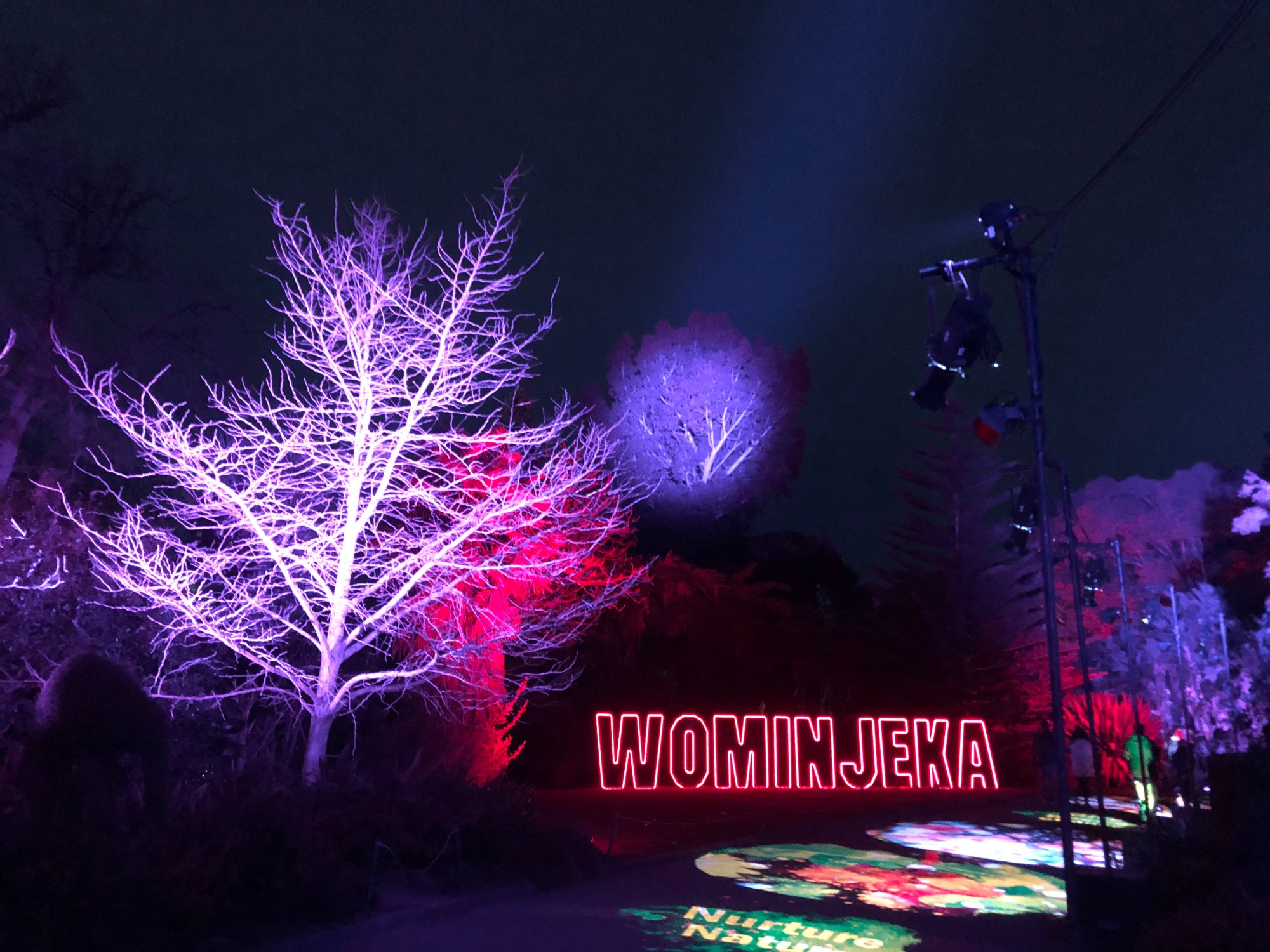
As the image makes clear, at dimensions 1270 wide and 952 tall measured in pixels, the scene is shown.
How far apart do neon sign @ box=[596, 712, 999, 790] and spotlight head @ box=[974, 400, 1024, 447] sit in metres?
14.3

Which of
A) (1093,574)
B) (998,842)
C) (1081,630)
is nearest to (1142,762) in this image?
(1081,630)

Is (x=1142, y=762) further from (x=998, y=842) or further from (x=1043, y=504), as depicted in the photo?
(x=1043, y=504)

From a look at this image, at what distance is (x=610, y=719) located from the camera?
22141 millimetres

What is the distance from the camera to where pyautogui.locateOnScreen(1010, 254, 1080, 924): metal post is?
304 inches

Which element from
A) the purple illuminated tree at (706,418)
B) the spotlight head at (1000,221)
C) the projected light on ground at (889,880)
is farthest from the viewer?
the purple illuminated tree at (706,418)

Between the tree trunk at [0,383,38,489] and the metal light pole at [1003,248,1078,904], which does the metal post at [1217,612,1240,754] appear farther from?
the tree trunk at [0,383,38,489]

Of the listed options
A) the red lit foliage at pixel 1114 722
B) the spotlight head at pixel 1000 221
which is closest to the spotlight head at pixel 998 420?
the spotlight head at pixel 1000 221

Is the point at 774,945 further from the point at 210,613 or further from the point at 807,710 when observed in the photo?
the point at 807,710

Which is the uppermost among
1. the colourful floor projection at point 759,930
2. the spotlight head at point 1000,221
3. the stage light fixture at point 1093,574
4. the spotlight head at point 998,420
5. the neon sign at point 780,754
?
the spotlight head at point 1000,221

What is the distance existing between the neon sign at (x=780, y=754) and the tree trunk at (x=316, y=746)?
1060 cm

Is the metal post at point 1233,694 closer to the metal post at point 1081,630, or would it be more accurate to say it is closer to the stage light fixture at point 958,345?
the metal post at point 1081,630

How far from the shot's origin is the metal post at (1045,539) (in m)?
7.71

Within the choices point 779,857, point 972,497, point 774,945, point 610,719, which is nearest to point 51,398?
point 610,719

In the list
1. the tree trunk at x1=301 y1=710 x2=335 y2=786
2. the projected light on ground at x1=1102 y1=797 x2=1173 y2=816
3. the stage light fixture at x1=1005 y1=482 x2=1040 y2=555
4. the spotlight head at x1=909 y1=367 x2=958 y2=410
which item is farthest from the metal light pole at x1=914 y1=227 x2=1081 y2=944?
the projected light on ground at x1=1102 y1=797 x2=1173 y2=816
